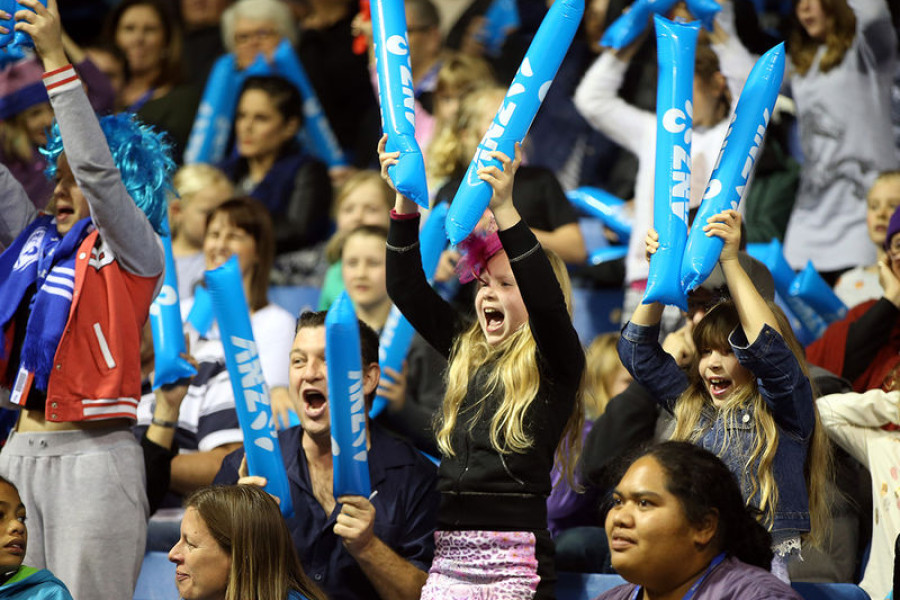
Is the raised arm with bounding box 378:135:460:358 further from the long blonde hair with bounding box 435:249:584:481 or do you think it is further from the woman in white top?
the woman in white top

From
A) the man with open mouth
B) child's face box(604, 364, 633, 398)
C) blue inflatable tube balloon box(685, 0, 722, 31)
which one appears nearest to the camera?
the man with open mouth

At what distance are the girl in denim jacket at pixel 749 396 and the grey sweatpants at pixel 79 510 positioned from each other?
1.35 metres

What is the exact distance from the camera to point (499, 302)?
339 centimetres

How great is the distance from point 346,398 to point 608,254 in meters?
2.71

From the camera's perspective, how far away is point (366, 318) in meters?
5.20

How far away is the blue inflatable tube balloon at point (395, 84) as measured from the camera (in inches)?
125

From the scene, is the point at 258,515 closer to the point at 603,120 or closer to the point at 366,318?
the point at 366,318

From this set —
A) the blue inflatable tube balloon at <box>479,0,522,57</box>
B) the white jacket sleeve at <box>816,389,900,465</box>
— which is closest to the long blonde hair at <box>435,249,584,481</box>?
the white jacket sleeve at <box>816,389,900,465</box>

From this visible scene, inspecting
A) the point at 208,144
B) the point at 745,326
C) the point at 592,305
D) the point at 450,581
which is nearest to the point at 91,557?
the point at 450,581

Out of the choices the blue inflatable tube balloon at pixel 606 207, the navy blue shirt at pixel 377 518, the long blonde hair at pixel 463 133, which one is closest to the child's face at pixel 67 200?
the navy blue shirt at pixel 377 518

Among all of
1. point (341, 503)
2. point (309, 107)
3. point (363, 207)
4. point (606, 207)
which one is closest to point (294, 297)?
point (363, 207)

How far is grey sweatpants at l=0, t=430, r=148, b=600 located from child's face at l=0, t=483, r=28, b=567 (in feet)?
0.54

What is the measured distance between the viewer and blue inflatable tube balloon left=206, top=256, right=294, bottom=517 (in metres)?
3.40

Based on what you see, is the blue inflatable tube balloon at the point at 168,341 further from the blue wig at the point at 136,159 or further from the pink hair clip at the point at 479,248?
the pink hair clip at the point at 479,248
